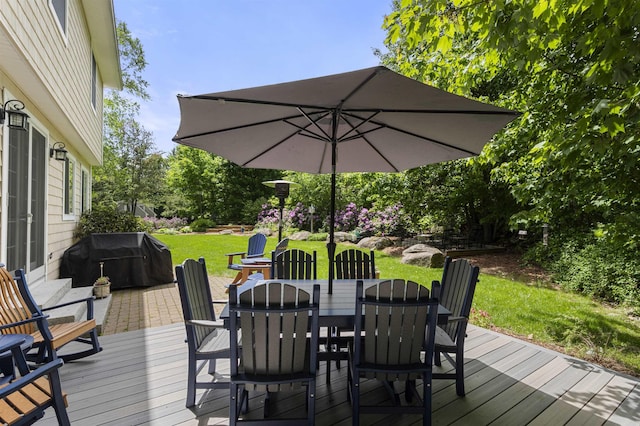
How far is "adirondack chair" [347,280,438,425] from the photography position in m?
2.05

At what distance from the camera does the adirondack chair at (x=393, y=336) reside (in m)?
2.05

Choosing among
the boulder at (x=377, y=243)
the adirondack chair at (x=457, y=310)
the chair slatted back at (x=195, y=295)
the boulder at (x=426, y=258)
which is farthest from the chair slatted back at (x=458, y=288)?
the boulder at (x=377, y=243)

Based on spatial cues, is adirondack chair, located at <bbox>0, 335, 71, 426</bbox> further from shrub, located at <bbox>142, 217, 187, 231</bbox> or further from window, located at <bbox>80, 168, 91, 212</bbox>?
shrub, located at <bbox>142, 217, 187, 231</bbox>

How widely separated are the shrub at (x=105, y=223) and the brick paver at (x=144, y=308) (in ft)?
4.92

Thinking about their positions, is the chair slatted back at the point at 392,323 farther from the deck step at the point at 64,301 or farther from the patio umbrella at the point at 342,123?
the deck step at the point at 64,301

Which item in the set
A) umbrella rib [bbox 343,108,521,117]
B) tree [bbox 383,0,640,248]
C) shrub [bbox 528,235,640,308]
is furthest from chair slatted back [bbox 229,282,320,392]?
shrub [bbox 528,235,640,308]

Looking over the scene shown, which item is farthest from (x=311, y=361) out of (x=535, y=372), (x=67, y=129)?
(x=67, y=129)

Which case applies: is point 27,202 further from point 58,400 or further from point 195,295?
point 58,400

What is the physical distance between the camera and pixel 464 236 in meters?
12.6

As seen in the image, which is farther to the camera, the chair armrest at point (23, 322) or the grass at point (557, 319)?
the grass at point (557, 319)

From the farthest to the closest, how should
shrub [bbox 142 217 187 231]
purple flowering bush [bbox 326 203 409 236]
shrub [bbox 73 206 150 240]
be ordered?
shrub [bbox 142 217 187 231], purple flowering bush [bbox 326 203 409 236], shrub [bbox 73 206 150 240]

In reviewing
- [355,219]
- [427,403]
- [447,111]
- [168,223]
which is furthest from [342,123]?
[168,223]

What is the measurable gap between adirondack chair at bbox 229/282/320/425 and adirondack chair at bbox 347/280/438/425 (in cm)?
31

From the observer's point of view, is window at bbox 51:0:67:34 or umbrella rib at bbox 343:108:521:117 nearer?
umbrella rib at bbox 343:108:521:117
